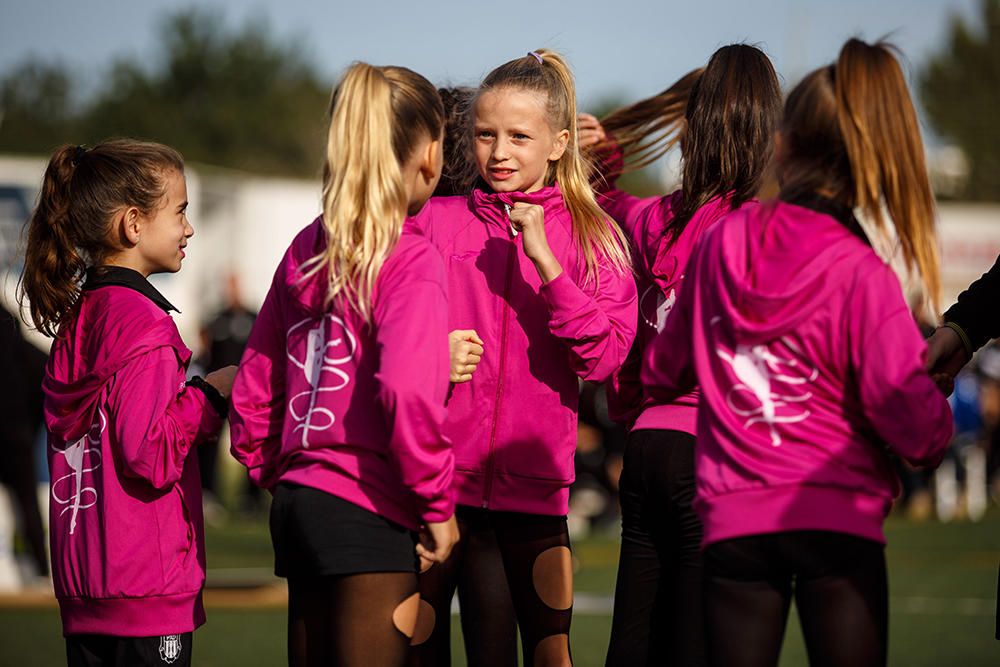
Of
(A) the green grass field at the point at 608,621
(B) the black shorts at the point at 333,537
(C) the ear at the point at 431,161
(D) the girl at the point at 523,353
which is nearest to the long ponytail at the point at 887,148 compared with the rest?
(D) the girl at the point at 523,353

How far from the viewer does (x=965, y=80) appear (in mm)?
45062

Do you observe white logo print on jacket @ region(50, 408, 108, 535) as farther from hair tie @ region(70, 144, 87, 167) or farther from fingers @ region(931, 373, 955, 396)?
fingers @ region(931, 373, 955, 396)

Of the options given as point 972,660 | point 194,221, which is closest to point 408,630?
point 972,660

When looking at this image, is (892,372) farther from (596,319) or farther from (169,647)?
(169,647)

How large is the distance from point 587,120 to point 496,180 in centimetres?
75

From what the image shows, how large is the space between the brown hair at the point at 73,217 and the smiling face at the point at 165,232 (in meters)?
0.03

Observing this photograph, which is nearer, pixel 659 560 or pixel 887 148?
pixel 887 148

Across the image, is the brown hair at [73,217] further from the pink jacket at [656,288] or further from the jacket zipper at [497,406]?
the pink jacket at [656,288]

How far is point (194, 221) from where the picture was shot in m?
22.6

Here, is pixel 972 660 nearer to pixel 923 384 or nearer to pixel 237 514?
pixel 923 384

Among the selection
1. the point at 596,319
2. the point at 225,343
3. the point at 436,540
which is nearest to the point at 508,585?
the point at 436,540

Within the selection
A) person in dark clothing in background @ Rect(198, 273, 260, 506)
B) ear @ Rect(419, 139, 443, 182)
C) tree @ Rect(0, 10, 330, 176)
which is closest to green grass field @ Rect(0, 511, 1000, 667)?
person in dark clothing in background @ Rect(198, 273, 260, 506)

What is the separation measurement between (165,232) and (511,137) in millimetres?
1107

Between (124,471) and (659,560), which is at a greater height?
(124,471)
